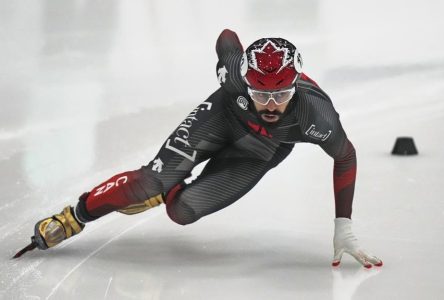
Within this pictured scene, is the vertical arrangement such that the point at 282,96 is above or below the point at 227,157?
above

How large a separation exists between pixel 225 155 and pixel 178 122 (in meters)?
1.93

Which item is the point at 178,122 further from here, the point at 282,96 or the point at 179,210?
the point at 282,96

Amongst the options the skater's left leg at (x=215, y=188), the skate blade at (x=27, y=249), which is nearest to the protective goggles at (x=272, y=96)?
the skater's left leg at (x=215, y=188)

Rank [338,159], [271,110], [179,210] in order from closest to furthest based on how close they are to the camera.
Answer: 1. [271,110]
2. [338,159]
3. [179,210]

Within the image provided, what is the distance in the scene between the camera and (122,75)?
611cm

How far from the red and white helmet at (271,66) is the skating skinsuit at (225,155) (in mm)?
194

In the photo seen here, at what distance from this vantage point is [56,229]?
10.9ft

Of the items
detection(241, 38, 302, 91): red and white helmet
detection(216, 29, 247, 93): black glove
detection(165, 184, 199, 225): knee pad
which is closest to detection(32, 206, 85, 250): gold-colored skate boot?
detection(165, 184, 199, 225): knee pad

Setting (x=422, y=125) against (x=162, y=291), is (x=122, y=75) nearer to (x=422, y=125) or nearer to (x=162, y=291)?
(x=422, y=125)

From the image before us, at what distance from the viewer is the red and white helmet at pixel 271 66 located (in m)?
3.00

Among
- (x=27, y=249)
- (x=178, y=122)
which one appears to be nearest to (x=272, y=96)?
(x=27, y=249)

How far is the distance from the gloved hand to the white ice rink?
0.04 m

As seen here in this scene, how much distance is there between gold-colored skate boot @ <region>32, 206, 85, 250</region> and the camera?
10.8ft

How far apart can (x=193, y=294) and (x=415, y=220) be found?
1.30 meters
